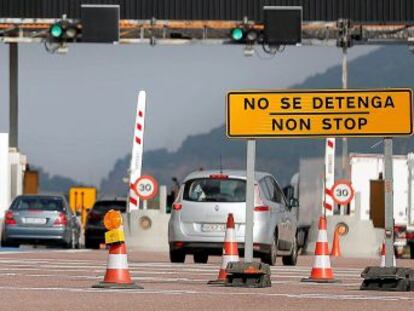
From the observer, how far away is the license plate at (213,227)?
27.9 m

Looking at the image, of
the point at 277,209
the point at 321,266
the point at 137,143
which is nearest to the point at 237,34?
the point at 137,143

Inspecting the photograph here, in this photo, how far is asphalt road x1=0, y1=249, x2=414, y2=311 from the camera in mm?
16156

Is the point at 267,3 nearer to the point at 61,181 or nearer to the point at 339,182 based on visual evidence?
the point at 339,182

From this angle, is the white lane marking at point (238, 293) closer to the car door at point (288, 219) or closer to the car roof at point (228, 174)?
the car roof at point (228, 174)

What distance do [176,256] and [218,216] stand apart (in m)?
1.20

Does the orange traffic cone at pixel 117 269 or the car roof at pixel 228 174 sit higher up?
the car roof at pixel 228 174

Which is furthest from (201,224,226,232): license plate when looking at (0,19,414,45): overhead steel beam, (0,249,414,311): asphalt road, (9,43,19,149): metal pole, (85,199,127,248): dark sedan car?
(9,43,19,149): metal pole

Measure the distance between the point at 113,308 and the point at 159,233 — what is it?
2490 cm

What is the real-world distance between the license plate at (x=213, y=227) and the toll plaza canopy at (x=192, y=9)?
24358mm

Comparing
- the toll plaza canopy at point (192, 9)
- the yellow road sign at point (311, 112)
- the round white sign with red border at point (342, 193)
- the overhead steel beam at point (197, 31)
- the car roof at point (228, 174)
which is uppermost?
the toll plaza canopy at point (192, 9)

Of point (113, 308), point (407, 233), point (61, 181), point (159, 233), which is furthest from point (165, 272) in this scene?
point (61, 181)

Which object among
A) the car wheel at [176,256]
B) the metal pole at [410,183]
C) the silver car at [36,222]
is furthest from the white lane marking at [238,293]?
the metal pole at [410,183]

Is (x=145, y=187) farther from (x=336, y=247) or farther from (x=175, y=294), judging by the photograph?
(x=175, y=294)

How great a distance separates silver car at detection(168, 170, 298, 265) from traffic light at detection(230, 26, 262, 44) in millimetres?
17637
